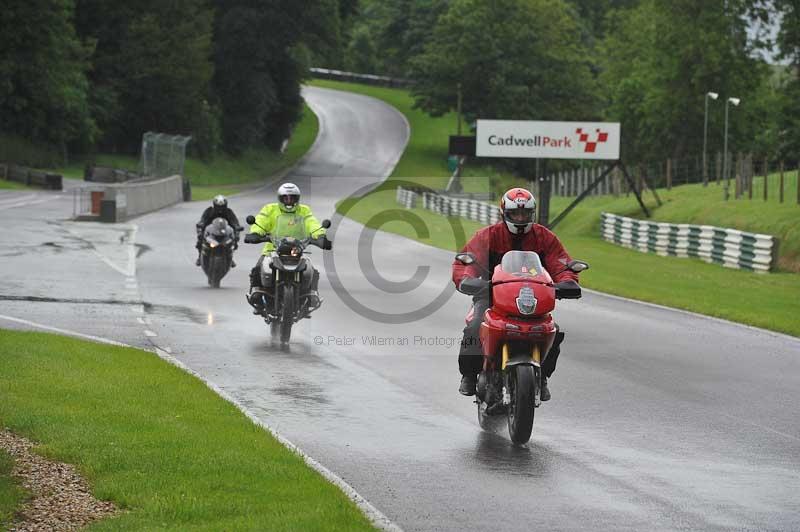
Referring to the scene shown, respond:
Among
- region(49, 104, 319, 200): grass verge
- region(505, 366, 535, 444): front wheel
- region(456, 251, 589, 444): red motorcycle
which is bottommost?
region(505, 366, 535, 444): front wheel

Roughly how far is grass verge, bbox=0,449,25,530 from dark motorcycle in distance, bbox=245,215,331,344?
8332 millimetres

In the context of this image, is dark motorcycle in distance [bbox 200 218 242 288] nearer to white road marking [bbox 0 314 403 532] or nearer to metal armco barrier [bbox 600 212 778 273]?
white road marking [bbox 0 314 403 532]

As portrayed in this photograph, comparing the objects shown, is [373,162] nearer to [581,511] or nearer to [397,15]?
[397,15]

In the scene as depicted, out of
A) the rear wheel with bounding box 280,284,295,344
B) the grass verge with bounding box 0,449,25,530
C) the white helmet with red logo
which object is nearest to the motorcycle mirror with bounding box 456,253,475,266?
the white helmet with red logo

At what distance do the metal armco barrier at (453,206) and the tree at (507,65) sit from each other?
28219 millimetres

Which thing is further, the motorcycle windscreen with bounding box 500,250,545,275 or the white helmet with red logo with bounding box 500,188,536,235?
the white helmet with red logo with bounding box 500,188,536,235

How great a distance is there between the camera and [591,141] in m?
51.0

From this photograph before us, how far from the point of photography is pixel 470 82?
110 m

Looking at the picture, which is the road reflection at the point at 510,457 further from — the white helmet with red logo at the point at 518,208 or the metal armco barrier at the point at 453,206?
the metal armco barrier at the point at 453,206

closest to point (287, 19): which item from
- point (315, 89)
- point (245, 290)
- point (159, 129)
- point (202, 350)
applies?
point (159, 129)

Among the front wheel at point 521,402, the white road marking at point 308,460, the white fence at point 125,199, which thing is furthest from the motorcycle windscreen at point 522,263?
the white fence at point 125,199

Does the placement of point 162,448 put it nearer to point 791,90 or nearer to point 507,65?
point 791,90

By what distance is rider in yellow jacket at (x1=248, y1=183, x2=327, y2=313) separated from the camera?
17.1 metres

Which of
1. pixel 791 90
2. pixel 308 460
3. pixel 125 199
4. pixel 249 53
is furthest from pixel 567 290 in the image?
pixel 249 53
